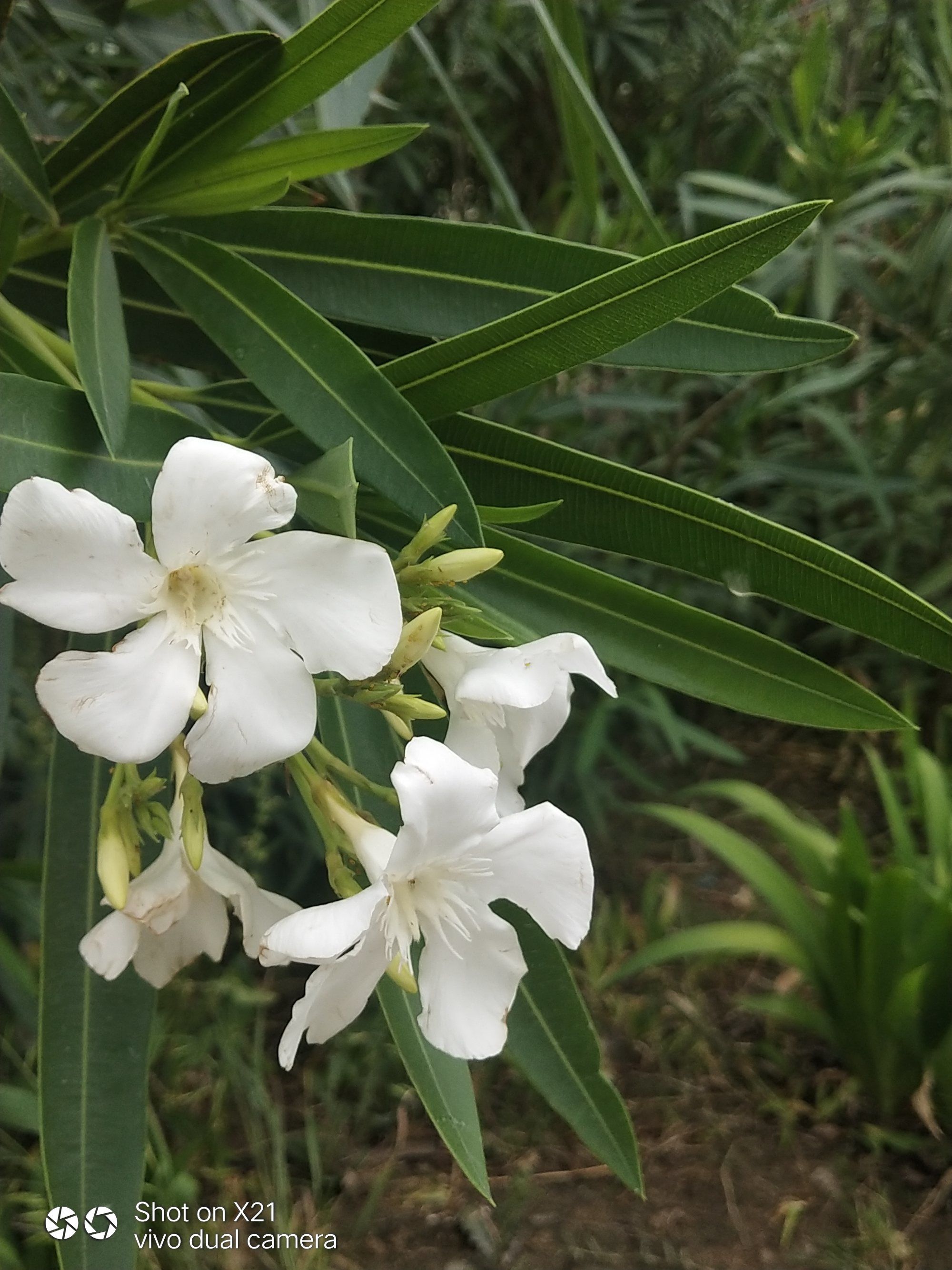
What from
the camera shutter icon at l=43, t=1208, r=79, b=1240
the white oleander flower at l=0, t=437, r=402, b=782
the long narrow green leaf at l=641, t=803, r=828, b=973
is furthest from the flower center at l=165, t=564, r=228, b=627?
the long narrow green leaf at l=641, t=803, r=828, b=973

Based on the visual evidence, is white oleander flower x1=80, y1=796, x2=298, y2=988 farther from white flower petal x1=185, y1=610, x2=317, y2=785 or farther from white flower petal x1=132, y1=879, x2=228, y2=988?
white flower petal x1=185, y1=610, x2=317, y2=785

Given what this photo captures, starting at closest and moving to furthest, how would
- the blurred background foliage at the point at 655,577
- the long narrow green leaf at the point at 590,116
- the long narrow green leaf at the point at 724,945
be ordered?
the long narrow green leaf at the point at 590,116 < the blurred background foliage at the point at 655,577 < the long narrow green leaf at the point at 724,945

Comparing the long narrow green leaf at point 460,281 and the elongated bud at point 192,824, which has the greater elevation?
the long narrow green leaf at point 460,281

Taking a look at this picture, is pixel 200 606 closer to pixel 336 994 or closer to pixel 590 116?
pixel 336 994

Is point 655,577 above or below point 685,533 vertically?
below

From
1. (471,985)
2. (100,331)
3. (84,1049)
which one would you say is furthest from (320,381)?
(84,1049)

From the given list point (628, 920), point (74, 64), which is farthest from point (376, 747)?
point (628, 920)

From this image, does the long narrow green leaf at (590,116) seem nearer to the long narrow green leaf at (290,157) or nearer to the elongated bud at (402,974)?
the long narrow green leaf at (290,157)

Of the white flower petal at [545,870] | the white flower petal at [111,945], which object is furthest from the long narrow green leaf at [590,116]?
the white flower petal at [111,945]
